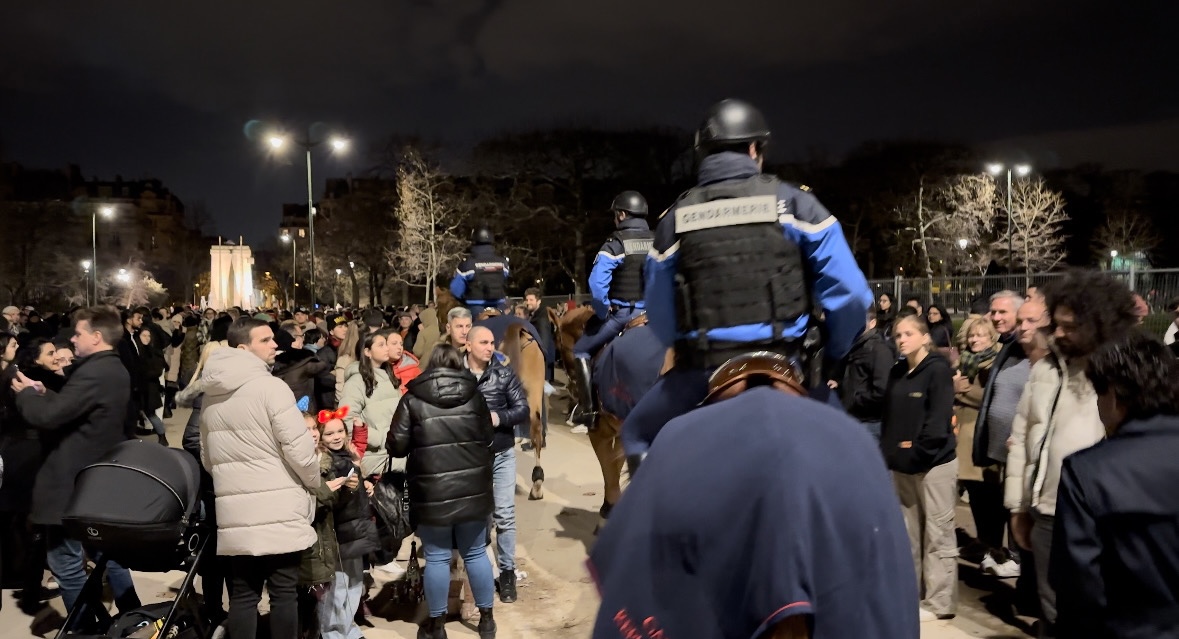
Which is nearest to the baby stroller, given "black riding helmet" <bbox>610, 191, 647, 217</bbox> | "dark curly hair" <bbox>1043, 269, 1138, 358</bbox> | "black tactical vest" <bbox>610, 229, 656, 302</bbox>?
"black tactical vest" <bbox>610, 229, 656, 302</bbox>

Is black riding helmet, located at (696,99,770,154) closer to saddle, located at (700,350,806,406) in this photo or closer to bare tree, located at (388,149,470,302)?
saddle, located at (700,350,806,406)

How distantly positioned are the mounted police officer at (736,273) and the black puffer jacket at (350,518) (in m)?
2.97

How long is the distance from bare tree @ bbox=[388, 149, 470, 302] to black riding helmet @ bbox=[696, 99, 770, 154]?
32.5 m

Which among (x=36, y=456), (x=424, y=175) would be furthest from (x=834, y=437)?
(x=424, y=175)

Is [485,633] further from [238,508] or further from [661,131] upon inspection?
[661,131]

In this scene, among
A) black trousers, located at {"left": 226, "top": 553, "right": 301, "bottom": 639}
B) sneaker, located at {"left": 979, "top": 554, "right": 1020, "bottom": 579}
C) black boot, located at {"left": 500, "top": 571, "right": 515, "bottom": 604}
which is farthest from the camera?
sneaker, located at {"left": 979, "top": 554, "right": 1020, "bottom": 579}

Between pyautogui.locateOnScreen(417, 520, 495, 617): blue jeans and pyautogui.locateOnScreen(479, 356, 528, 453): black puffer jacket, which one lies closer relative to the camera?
pyautogui.locateOnScreen(417, 520, 495, 617): blue jeans

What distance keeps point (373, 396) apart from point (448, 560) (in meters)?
1.95

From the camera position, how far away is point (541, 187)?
3772cm

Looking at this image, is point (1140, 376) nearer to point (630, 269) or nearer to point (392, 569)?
point (630, 269)

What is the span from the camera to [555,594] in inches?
260

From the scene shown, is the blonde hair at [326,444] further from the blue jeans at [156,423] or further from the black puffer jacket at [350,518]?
the blue jeans at [156,423]

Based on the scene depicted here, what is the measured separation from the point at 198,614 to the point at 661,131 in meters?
35.5

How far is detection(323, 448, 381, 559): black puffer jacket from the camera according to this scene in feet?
17.9
